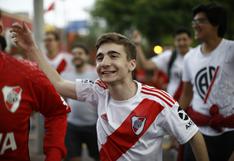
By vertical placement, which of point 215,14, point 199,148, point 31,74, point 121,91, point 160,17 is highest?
point 215,14

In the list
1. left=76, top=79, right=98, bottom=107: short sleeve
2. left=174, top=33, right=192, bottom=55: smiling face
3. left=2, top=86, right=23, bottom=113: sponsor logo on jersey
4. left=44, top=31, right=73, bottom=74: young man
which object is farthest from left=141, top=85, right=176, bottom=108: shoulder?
left=44, top=31, right=73, bottom=74: young man

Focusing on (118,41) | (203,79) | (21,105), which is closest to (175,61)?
(203,79)

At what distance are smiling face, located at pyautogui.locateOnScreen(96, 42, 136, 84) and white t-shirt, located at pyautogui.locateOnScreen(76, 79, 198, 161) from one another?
179mm

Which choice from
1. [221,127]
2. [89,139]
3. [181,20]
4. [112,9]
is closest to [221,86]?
[221,127]

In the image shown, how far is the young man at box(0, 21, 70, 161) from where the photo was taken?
215cm

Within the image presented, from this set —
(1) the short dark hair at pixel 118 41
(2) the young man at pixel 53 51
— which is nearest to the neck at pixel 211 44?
(1) the short dark hair at pixel 118 41

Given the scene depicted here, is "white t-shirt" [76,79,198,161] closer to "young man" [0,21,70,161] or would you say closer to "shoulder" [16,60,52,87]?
"young man" [0,21,70,161]

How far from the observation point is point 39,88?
7.45ft

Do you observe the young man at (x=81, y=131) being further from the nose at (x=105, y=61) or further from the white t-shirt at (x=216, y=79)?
the nose at (x=105, y=61)

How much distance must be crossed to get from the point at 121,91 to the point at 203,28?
1306 millimetres

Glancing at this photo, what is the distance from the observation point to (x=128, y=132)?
9.43 ft

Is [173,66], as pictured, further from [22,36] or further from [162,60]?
[22,36]

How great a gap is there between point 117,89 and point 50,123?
694 millimetres

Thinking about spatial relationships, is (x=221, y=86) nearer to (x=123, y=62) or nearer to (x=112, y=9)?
(x=123, y=62)
